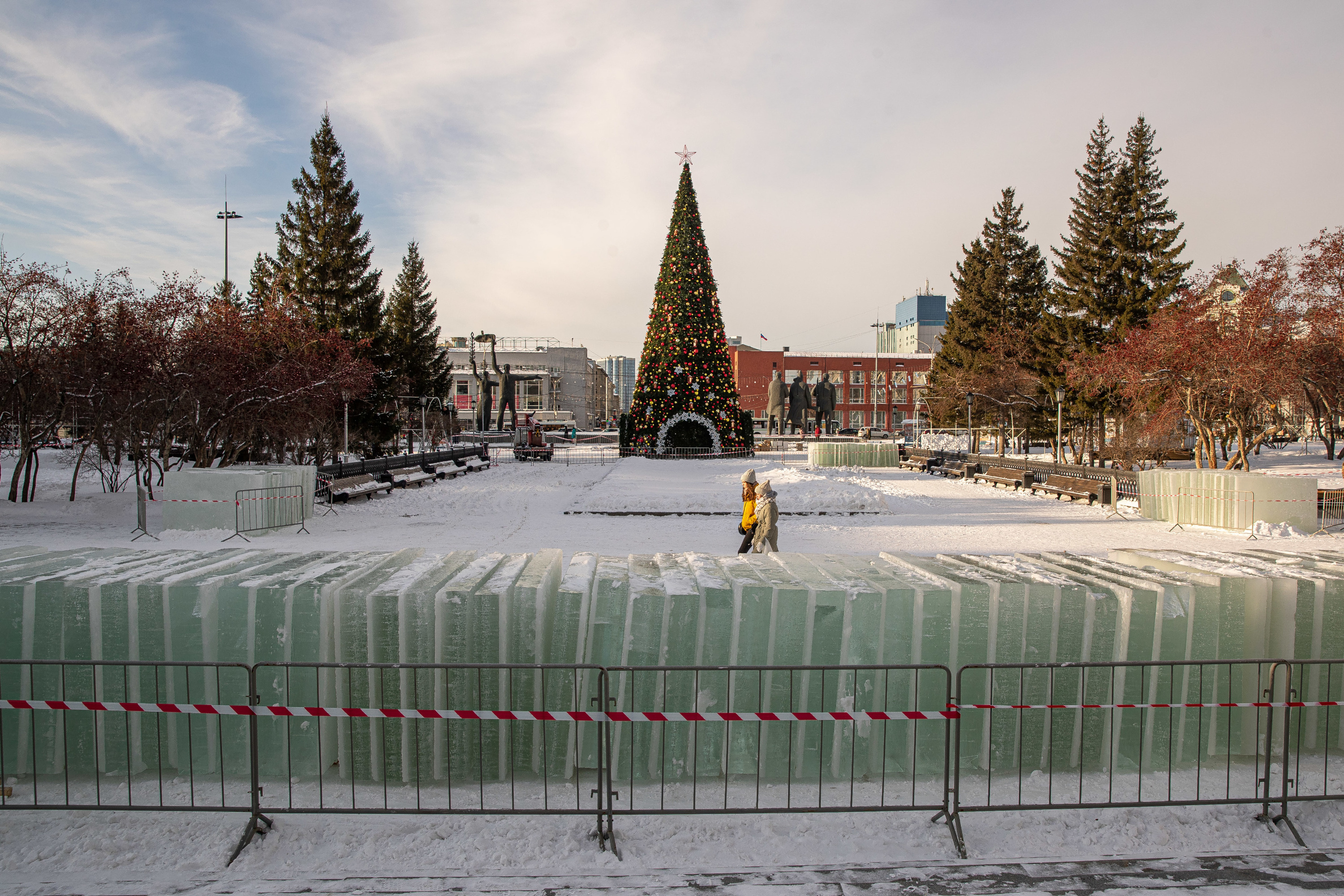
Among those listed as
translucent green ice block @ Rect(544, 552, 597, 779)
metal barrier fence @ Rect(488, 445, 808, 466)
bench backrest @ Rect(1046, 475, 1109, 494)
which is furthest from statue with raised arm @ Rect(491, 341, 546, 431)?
translucent green ice block @ Rect(544, 552, 597, 779)

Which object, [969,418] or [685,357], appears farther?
[969,418]

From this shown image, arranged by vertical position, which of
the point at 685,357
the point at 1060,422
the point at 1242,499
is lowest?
the point at 1242,499

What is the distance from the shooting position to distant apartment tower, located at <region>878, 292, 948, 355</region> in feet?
367

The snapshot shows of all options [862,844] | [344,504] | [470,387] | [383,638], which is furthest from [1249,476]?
[470,387]

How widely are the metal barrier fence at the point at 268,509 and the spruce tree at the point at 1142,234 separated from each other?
107ft

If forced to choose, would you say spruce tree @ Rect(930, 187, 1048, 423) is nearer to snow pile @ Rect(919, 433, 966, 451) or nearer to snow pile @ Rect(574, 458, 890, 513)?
snow pile @ Rect(919, 433, 966, 451)

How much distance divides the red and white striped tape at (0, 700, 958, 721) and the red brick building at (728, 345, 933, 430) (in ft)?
286

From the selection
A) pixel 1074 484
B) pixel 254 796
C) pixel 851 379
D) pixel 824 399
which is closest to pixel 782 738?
pixel 254 796

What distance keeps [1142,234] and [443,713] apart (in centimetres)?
3766

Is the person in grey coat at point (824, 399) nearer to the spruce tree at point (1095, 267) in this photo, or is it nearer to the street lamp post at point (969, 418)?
the street lamp post at point (969, 418)

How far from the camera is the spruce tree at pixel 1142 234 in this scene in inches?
1266

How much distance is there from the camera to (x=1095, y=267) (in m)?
32.9

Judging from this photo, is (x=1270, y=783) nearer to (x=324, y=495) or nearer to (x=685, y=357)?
(x=324, y=495)

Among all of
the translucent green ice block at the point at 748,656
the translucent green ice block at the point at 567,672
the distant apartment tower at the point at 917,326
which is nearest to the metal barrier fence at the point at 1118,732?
the translucent green ice block at the point at 748,656
